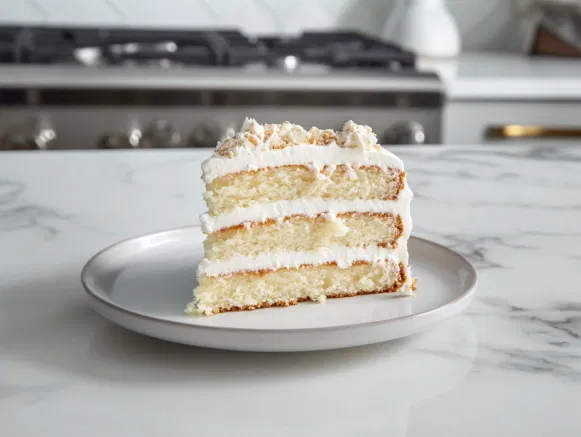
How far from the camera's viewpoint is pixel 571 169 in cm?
151

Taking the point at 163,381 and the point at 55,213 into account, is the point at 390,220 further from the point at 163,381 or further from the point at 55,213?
the point at 55,213

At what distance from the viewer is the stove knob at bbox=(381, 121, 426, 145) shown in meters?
2.21

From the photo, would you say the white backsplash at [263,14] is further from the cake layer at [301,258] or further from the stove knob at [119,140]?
the cake layer at [301,258]

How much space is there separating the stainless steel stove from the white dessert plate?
1.14 metres

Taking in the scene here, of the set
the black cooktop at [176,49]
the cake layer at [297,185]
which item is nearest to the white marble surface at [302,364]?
the cake layer at [297,185]

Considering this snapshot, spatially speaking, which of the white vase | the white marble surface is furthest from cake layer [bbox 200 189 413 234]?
the white vase

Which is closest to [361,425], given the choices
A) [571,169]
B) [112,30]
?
A: [571,169]

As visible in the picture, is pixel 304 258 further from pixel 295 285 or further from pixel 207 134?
pixel 207 134

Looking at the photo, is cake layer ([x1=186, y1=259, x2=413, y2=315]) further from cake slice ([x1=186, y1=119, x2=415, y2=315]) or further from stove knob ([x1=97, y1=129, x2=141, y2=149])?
stove knob ([x1=97, y1=129, x2=141, y2=149])

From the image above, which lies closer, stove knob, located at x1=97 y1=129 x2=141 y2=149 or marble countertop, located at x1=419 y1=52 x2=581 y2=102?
stove knob, located at x1=97 y1=129 x2=141 y2=149

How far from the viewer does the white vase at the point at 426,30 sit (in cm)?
265

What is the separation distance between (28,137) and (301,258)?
1406 millimetres

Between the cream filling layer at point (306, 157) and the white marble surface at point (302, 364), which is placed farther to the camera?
the cream filling layer at point (306, 157)

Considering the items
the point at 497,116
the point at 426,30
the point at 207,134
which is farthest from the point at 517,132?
the point at 207,134
